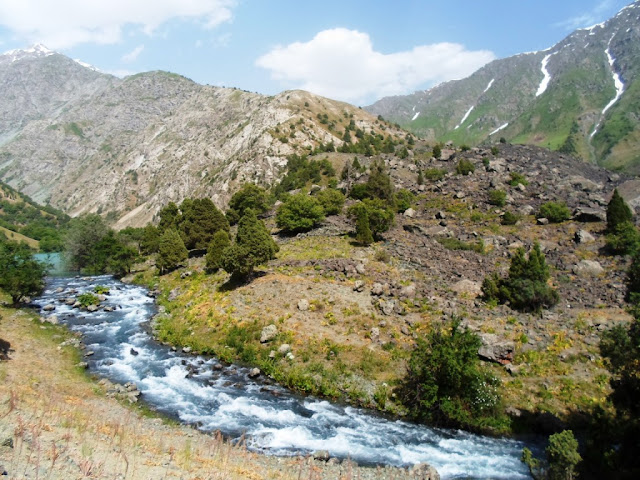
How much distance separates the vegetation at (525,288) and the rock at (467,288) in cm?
117

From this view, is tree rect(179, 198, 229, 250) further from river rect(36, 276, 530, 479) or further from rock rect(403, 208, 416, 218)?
rock rect(403, 208, 416, 218)

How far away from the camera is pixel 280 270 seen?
1650 inches

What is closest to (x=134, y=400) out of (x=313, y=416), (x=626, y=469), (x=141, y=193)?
(x=313, y=416)

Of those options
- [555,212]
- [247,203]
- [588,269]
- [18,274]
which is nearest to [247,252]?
[18,274]

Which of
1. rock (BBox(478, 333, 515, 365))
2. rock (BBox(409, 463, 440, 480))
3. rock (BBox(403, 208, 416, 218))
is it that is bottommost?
rock (BBox(409, 463, 440, 480))

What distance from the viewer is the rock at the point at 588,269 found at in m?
37.2

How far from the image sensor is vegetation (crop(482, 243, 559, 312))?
30.6m

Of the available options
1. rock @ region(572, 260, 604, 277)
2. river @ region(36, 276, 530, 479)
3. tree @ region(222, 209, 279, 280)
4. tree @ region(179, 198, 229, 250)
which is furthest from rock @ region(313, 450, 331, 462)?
tree @ region(179, 198, 229, 250)

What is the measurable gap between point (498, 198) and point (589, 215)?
42.3 feet

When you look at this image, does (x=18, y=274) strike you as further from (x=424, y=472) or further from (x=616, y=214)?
(x=616, y=214)

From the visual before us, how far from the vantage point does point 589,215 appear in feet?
163

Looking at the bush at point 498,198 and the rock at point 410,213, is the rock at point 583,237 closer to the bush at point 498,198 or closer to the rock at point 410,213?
the bush at point 498,198

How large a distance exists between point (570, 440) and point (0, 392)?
994 inches

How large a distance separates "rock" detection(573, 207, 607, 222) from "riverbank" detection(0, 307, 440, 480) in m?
49.0
